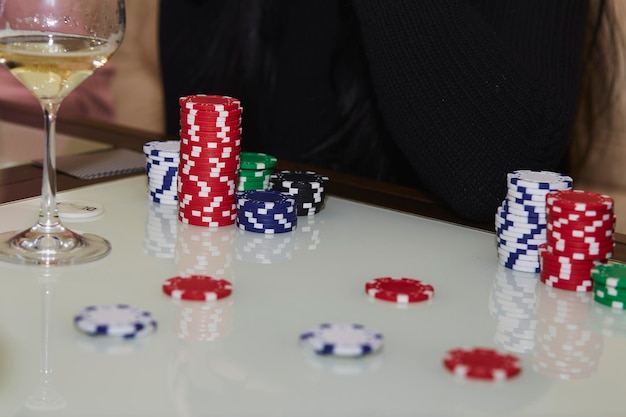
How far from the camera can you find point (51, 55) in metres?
1.04

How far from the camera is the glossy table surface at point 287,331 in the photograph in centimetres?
78

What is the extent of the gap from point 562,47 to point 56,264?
3.65ft

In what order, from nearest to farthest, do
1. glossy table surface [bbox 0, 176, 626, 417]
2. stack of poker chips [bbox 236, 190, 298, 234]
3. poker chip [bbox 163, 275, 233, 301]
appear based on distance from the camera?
glossy table surface [bbox 0, 176, 626, 417] < poker chip [bbox 163, 275, 233, 301] < stack of poker chips [bbox 236, 190, 298, 234]

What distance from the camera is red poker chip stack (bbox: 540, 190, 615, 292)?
1088 mm

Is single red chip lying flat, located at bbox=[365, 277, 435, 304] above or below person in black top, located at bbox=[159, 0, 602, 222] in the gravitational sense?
below

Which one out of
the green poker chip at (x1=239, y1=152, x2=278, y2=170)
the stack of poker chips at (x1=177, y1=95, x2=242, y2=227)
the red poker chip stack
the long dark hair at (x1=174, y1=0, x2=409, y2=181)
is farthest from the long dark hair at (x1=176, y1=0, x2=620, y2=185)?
the red poker chip stack

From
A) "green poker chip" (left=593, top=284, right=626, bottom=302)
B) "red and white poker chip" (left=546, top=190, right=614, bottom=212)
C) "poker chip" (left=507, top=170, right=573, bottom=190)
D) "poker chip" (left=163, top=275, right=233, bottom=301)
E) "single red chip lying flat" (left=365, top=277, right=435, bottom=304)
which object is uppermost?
"poker chip" (left=507, top=170, right=573, bottom=190)

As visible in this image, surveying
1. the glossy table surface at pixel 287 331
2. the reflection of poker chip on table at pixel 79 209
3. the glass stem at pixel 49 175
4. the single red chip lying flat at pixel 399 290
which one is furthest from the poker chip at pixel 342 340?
the reflection of poker chip on table at pixel 79 209

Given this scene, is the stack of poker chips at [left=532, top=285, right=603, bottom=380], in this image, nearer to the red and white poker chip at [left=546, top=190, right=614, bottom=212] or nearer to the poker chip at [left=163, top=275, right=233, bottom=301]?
the red and white poker chip at [left=546, top=190, right=614, bottom=212]

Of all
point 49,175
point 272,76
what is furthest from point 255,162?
point 272,76

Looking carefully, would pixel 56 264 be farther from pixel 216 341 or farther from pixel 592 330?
pixel 592 330

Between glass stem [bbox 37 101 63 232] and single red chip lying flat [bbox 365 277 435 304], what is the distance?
39 cm

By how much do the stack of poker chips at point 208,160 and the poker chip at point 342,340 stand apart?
0.43m

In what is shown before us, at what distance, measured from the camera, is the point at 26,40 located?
1.04 metres
